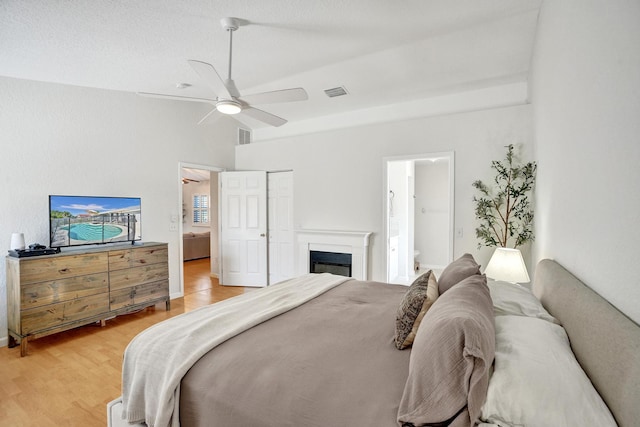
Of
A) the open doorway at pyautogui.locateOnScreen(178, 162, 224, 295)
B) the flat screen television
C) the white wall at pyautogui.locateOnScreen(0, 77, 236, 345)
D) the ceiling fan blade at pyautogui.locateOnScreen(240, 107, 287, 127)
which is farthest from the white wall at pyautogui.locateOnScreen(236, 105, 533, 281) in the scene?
the open doorway at pyautogui.locateOnScreen(178, 162, 224, 295)

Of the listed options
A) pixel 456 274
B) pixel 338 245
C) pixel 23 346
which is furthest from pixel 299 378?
pixel 338 245

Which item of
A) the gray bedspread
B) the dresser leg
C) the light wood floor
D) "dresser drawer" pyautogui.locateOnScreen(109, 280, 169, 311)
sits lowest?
the light wood floor

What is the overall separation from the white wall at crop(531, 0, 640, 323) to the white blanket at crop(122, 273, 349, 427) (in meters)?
1.62

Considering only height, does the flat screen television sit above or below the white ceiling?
below

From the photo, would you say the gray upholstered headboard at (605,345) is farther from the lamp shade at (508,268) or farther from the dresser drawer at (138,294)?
the dresser drawer at (138,294)

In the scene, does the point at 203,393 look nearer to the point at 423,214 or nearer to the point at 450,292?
the point at 450,292

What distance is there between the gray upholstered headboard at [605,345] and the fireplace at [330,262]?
331 cm

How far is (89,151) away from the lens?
3838 mm

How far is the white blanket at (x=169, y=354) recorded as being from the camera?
53.9 inches

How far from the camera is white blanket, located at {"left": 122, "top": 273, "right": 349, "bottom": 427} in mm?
1369

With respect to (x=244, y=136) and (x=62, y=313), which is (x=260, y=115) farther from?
(x=244, y=136)

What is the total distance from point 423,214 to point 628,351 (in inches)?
256

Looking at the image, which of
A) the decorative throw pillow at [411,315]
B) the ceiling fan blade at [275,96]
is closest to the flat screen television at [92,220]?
the ceiling fan blade at [275,96]

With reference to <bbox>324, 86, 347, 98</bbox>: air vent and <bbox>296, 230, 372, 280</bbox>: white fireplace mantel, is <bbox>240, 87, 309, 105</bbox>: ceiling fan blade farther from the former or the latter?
<bbox>296, 230, 372, 280</bbox>: white fireplace mantel
